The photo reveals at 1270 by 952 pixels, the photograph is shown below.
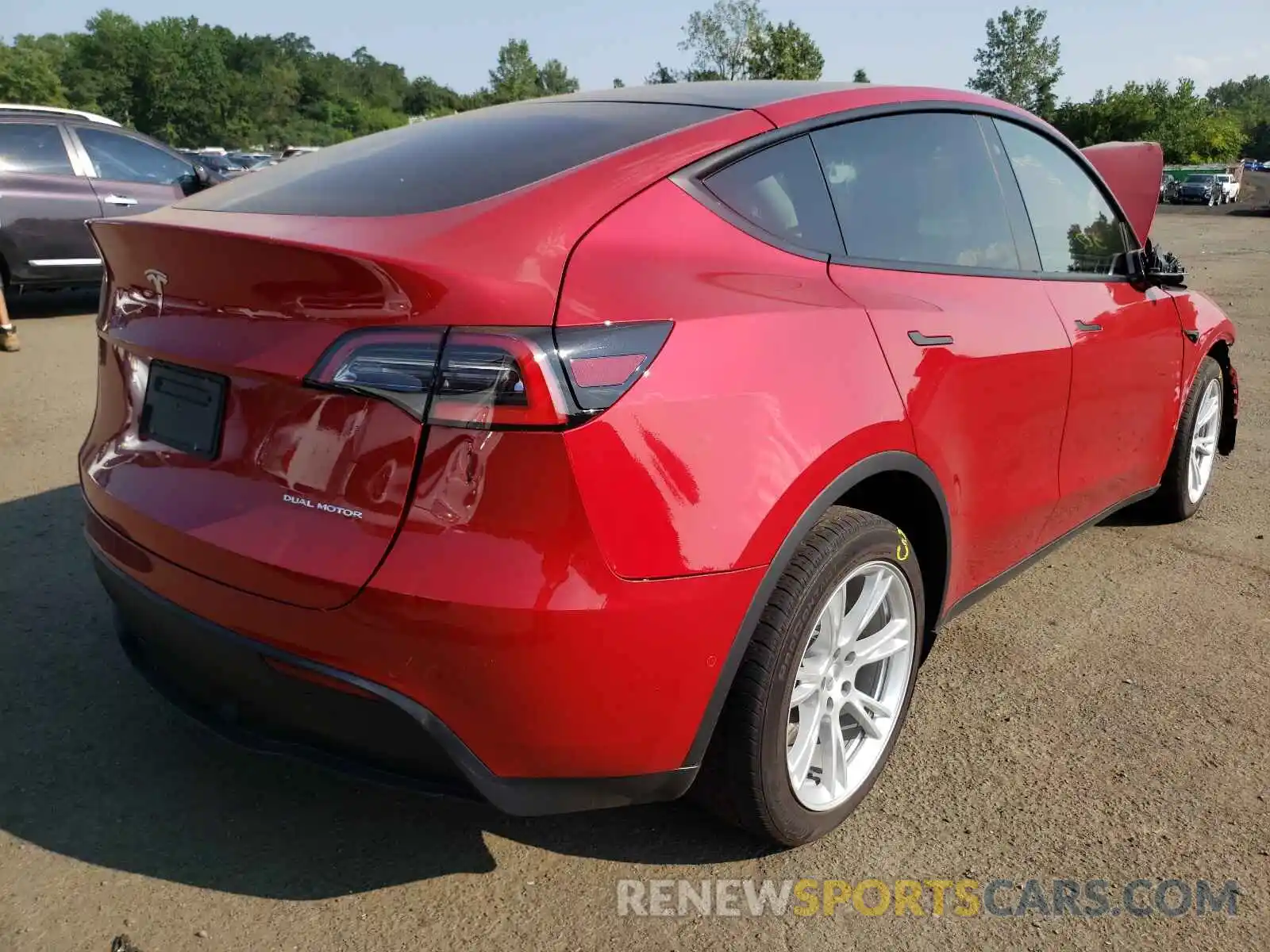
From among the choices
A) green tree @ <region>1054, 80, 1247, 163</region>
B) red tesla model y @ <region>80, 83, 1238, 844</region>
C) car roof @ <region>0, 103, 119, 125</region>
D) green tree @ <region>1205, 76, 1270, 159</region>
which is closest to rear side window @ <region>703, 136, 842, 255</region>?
red tesla model y @ <region>80, 83, 1238, 844</region>

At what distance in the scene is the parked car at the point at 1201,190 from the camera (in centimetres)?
4262

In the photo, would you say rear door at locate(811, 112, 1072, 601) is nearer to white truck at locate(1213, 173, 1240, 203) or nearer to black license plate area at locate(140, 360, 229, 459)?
black license plate area at locate(140, 360, 229, 459)

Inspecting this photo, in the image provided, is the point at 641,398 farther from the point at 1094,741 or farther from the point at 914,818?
the point at 1094,741

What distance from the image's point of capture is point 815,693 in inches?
89.2

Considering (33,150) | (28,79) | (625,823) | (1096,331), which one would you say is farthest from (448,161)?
(28,79)

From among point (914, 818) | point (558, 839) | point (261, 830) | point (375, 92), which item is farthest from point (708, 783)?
point (375, 92)

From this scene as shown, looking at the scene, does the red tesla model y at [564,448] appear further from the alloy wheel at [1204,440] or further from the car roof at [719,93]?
the alloy wheel at [1204,440]

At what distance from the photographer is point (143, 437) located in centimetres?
214

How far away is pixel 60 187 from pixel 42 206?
0.85 feet

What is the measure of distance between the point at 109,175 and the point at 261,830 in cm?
854

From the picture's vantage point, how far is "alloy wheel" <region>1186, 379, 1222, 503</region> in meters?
4.32

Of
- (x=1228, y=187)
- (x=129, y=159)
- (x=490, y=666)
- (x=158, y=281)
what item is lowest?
(x=490, y=666)

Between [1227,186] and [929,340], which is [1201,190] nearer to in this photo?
[1227,186]

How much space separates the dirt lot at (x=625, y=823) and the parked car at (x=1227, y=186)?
158ft
